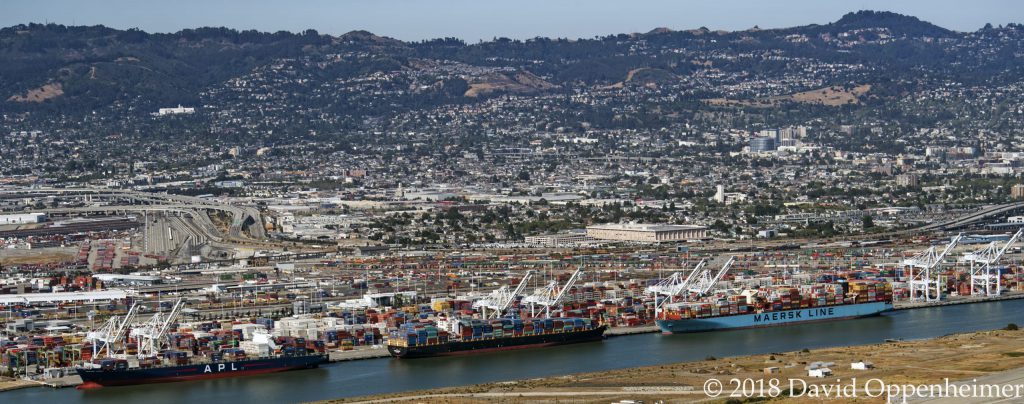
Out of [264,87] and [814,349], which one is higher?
[264,87]

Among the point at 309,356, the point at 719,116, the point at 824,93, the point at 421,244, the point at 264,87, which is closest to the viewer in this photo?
the point at 309,356

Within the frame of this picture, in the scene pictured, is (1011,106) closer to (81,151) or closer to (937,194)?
(937,194)

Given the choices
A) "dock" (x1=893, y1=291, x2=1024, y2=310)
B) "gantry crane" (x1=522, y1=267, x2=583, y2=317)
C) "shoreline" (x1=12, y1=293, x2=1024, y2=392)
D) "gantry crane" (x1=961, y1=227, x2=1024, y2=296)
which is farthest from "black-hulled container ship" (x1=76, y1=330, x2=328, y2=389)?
"gantry crane" (x1=961, y1=227, x2=1024, y2=296)

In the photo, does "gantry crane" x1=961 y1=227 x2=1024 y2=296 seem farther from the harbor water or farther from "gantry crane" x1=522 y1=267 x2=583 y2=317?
"gantry crane" x1=522 y1=267 x2=583 y2=317

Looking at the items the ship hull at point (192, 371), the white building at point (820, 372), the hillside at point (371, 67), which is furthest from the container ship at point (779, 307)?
the hillside at point (371, 67)

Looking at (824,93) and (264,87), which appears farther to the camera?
(264,87)

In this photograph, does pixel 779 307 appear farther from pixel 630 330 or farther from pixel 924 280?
pixel 924 280

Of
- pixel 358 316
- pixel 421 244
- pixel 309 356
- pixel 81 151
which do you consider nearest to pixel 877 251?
pixel 421 244
